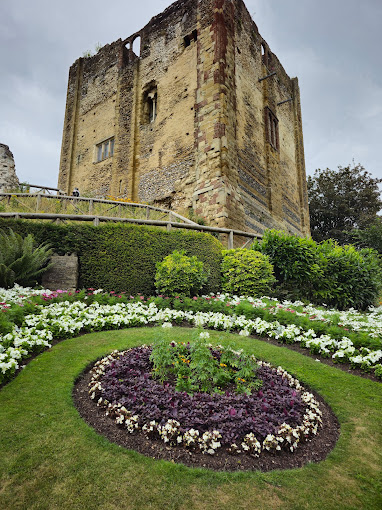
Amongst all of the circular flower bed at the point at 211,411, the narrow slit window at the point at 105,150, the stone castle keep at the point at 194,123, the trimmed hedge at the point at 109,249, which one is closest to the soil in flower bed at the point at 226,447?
the circular flower bed at the point at 211,411

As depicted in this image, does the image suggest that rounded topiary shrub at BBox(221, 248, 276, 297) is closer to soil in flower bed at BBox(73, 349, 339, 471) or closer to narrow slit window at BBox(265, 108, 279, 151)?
soil in flower bed at BBox(73, 349, 339, 471)

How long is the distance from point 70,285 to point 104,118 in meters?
17.4

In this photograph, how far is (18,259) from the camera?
281 inches

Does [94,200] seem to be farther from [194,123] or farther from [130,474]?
[130,474]

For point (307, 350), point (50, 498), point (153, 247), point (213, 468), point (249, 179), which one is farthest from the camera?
point (249, 179)

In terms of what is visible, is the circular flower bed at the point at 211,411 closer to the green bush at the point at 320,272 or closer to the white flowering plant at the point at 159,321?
the white flowering plant at the point at 159,321

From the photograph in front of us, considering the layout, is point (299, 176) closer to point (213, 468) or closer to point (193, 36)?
point (193, 36)

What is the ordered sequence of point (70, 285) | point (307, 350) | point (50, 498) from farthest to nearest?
point (70, 285) → point (307, 350) → point (50, 498)

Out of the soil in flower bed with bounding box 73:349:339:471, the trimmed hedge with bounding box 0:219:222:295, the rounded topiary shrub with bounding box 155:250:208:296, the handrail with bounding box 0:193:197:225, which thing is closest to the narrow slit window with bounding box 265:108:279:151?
the handrail with bounding box 0:193:197:225

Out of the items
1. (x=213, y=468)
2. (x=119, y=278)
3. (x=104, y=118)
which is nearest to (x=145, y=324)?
(x=119, y=278)

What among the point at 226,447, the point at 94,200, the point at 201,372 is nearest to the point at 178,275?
the point at 201,372

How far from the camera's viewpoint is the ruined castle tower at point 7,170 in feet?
48.6

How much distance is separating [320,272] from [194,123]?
33.1 feet

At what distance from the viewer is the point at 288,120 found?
76.8 feet
